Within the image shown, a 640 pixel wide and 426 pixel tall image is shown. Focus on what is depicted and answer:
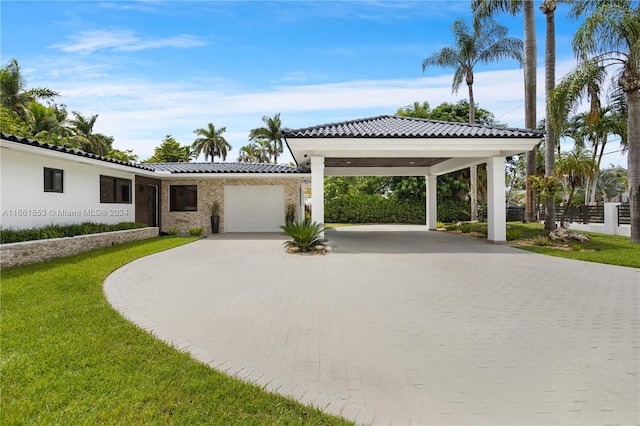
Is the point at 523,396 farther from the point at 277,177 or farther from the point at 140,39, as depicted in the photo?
the point at 277,177

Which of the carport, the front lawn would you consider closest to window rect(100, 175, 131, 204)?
the carport

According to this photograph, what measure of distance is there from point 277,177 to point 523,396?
16110 millimetres

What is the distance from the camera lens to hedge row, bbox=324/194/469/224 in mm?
28484

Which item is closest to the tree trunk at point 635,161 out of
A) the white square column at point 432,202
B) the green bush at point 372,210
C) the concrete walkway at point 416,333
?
the concrete walkway at point 416,333

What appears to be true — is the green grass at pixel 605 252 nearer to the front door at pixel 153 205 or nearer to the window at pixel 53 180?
the window at pixel 53 180

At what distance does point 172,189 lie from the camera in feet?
61.9

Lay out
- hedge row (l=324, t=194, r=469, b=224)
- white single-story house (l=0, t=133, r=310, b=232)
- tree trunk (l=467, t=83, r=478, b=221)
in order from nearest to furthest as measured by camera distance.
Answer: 1. white single-story house (l=0, t=133, r=310, b=232)
2. tree trunk (l=467, t=83, r=478, b=221)
3. hedge row (l=324, t=194, r=469, b=224)

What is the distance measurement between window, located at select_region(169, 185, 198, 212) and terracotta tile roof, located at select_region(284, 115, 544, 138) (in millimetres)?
8623

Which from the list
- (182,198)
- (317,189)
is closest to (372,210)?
(182,198)

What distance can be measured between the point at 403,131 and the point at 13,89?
104ft

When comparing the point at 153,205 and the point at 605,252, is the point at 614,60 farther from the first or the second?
the point at 153,205

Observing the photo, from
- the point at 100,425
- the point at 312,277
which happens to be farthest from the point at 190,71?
the point at 100,425

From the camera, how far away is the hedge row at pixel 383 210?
93.5 feet

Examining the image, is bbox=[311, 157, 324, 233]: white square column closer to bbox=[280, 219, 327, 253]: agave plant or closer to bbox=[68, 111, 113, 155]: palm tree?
bbox=[280, 219, 327, 253]: agave plant
